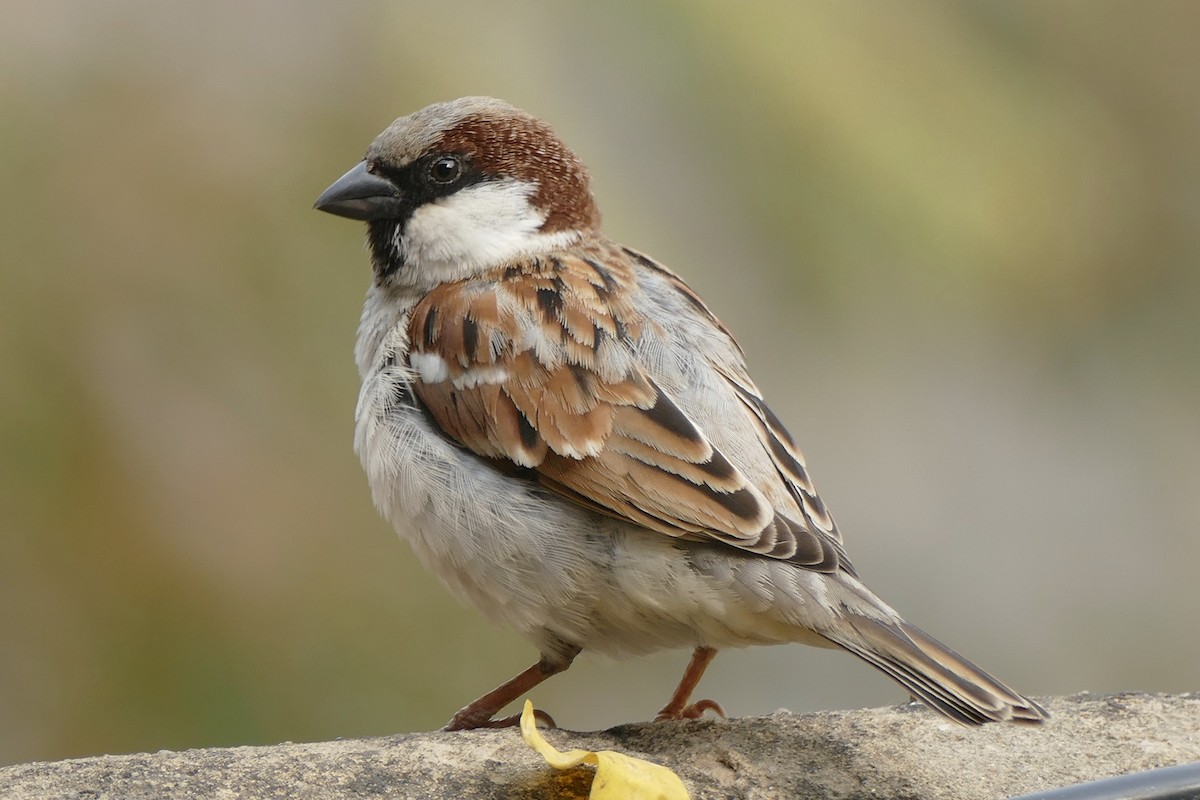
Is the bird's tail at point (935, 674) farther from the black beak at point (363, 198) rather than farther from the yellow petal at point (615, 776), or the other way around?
the black beak at point (363, 198)

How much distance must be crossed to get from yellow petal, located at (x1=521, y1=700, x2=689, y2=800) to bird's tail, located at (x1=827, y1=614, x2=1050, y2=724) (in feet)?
1.35

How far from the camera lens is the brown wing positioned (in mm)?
2523

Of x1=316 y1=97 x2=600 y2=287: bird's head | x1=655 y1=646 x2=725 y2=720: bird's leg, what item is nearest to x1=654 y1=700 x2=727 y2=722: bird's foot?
x1=655 y1=646 x2=725 y2=720: bird's leg

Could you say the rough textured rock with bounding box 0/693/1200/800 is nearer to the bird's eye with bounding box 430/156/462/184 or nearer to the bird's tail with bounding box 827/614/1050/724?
the bird's tail with bounding box 827/614/1050/724

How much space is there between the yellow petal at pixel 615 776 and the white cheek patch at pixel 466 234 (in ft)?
3.73

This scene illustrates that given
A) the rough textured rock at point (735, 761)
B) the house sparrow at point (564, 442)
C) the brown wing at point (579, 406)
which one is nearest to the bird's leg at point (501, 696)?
the house sparrow at point (564, 442)

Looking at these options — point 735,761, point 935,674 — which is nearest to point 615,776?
point 735,761

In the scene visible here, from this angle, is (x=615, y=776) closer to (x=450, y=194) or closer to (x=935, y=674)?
(x=935, y=674)

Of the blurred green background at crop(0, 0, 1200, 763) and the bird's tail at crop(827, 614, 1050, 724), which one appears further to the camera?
the blurred green background at crop(0, 0, 1200, 763)

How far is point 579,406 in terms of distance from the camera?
8.82 ft

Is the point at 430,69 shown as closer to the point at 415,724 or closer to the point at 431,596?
the point at 431,596

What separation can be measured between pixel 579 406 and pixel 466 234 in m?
0.58

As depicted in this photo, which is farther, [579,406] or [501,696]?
[501,696]

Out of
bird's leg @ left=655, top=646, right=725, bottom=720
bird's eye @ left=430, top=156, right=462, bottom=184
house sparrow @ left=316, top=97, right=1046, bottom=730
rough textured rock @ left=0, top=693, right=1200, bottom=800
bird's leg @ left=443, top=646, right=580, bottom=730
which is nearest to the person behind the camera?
rough textured rock @ left=0, top=693, right=1200, bottom=800
